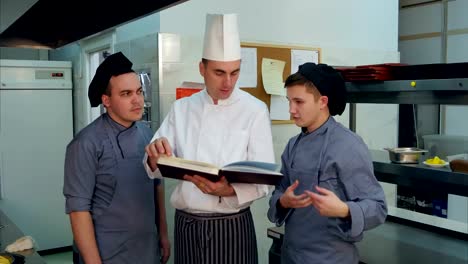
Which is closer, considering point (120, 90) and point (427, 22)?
point (120, 90)

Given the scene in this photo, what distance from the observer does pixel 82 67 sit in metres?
3.74

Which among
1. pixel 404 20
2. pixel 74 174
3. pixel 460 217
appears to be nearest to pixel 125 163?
pixel 74 174

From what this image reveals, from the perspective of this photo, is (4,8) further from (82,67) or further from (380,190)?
(82,67)

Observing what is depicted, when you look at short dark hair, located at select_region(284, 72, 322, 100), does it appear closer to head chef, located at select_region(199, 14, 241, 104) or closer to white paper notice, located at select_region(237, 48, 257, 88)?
head chef, located at select_region(199, 14, 241, 104)

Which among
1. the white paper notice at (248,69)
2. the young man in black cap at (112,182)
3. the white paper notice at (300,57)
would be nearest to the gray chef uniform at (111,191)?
the young man in black cap at (112,182)

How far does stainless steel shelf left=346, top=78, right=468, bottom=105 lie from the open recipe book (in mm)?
820

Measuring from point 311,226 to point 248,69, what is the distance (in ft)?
5.06

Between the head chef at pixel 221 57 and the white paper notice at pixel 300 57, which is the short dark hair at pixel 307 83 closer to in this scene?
the head chef at pixel 221 57

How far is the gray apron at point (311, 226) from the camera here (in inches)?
57.1

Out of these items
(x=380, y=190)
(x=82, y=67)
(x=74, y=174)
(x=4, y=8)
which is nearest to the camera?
(x=4, y=8)

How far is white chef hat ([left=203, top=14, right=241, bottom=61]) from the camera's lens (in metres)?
1.59

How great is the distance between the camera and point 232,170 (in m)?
1.24

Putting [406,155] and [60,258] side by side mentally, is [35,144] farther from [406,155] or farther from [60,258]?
[406,155]

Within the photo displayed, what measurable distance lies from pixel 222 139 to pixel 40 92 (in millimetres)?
2779
